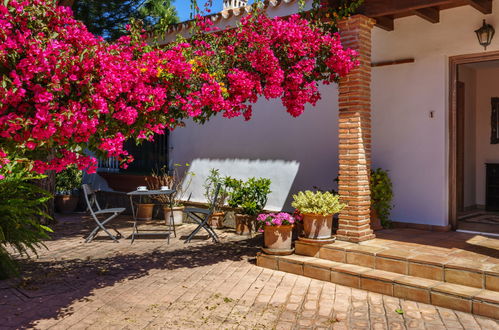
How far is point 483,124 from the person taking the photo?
29.0 feet

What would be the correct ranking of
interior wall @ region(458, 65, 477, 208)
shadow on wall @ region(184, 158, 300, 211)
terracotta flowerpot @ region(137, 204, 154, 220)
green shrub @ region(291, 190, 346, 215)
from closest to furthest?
green shrub @ region(291, 190, 346, 215), shadow on wall @ region(184, 158, 300, 211), interior wall @ region(458, 65, 477, 208), terracotta flowerpot @ region(137, 204, 154, 220)

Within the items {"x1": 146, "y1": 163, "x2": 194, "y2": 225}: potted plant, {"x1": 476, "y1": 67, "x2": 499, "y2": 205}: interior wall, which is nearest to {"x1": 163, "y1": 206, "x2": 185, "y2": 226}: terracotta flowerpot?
{"x1": 146, "y1": 163, "x2": 194, "y2": 225}: potted plant

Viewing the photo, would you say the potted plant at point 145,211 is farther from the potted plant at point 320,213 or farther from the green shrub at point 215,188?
the potted plant at point 320,213

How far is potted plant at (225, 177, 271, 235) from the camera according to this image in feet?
Answer: 26.3

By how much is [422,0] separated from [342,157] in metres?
2.02

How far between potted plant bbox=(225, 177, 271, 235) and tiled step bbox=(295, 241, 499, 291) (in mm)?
2213

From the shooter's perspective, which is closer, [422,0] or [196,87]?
[196,87]

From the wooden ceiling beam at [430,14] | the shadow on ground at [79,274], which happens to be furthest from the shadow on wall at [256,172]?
the wooden ceiling beam at [430,14]

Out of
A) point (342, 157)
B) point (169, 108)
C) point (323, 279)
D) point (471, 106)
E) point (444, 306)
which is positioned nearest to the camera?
point (444, 306)

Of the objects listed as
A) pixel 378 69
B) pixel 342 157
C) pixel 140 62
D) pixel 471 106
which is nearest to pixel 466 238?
pixel 342 157

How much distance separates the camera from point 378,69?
278 inches

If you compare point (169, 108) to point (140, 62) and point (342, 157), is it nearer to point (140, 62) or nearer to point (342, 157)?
point (140, 62)

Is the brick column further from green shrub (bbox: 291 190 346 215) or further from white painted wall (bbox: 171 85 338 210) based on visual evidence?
white painted wall (bbox: 171 85 338 210)

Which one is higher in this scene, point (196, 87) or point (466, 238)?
point (196, 87)
